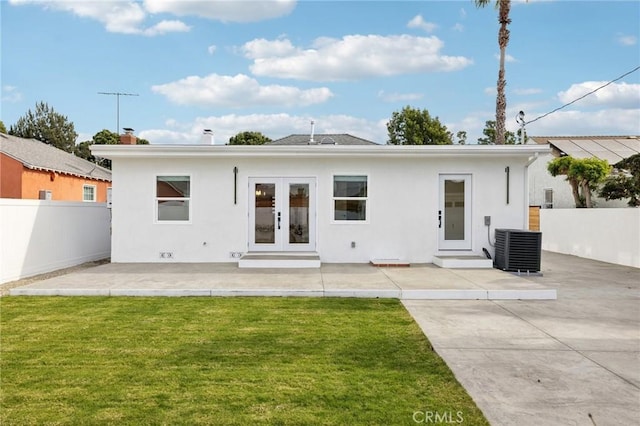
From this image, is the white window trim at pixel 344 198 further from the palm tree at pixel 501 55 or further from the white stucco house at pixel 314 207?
the palm tree at pixel 501 55

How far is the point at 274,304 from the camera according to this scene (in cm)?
639

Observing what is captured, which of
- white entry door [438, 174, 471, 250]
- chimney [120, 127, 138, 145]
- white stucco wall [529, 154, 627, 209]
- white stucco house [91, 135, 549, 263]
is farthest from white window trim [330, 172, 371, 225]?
white stucco wall [529, 154, 627, 209]

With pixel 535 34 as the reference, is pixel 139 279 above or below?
below

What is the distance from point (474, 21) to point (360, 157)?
12815 mm

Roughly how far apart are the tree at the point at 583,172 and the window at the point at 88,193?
73.5 feet

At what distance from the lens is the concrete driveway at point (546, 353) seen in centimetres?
317

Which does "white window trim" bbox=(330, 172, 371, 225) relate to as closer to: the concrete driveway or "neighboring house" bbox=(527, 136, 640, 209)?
the concrete driveway

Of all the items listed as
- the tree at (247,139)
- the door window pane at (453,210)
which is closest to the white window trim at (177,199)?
the door window pane at (453,210)

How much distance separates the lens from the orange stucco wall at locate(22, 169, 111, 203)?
16.1 m

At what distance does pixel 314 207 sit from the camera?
35.1ft

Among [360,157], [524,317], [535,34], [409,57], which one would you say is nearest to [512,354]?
[524,317]

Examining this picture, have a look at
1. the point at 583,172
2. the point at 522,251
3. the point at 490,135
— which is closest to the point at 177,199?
the point at 522,251

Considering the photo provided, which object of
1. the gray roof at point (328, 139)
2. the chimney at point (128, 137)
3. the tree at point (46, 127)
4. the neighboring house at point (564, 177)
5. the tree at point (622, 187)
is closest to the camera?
the chimney at point (128, 137)

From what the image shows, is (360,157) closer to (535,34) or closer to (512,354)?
(512,354)
